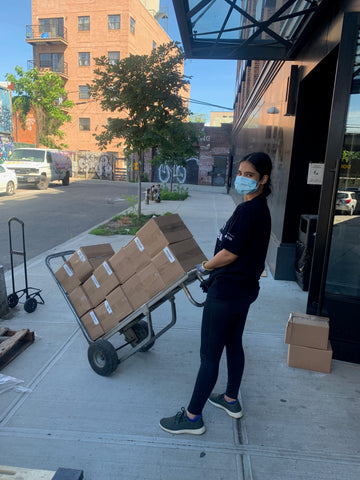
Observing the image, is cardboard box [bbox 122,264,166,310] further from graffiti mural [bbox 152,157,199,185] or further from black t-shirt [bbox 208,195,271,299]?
graffiti mural [bbox 152,157,199,185]

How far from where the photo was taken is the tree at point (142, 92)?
955 cm

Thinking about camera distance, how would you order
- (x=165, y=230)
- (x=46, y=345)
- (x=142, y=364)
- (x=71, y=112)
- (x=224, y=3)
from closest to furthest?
(x=165, y=230) → (x=142, y=364) → (x=46, y=345) → (x=224, y=3) → (x=71, y=112)

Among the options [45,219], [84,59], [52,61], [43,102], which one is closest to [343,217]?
[45,219]

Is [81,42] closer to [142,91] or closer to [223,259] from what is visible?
[142,91]

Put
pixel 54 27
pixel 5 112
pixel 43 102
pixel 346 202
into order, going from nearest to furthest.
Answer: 1. pixel 346 202
2. pixel 5 112
3. pixel 43 102
4. pixel 54 27

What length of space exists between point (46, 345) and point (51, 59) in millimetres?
40967

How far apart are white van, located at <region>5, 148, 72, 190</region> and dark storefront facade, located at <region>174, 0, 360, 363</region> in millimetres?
17045

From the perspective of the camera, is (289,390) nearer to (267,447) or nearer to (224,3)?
(267,447)

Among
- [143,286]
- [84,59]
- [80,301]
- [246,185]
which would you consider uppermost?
[84,59]

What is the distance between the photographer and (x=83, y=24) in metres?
35.8

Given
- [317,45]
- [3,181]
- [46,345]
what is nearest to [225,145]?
[3,181]

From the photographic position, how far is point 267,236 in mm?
2328

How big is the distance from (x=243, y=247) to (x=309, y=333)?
162 cm

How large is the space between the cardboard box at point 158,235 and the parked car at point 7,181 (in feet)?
53.6
